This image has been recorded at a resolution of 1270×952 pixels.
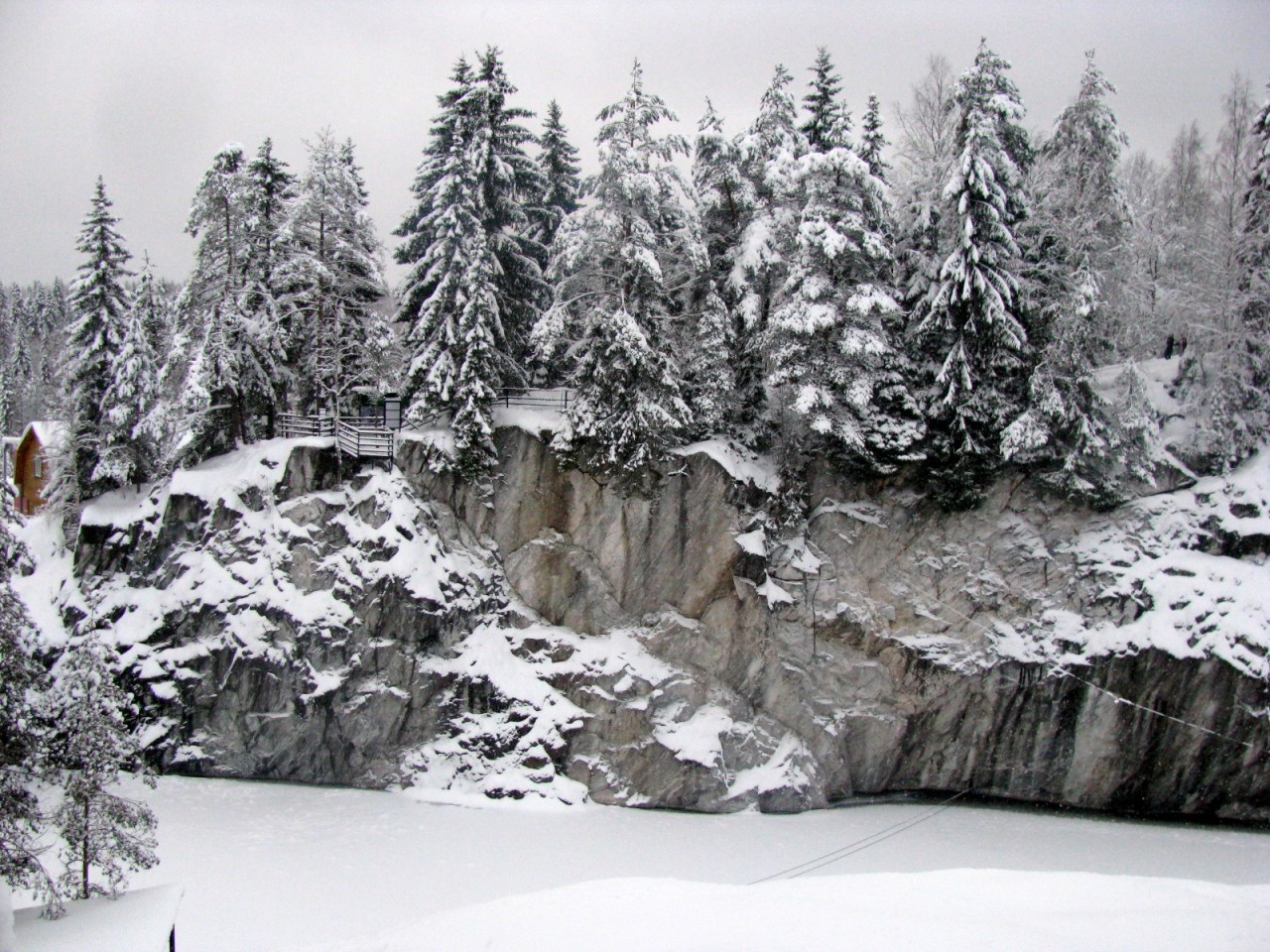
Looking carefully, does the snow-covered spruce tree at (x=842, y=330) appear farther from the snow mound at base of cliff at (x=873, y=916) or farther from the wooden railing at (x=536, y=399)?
→ the snow mound at base of cliff at (x=873, y=916)

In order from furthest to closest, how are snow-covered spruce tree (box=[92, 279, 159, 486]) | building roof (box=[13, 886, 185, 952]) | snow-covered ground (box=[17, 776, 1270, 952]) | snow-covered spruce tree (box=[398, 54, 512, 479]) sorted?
snow-covered spruce tree (box=[92, 279, 159, 486])
snow-covered spruce tree (box=[398, 54, 512, 479])
snow-covered ground (box=[17, 776, 1270, 952])
building roof (box=[13, 886, 185, 952])

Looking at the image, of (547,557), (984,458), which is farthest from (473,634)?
(984,458)

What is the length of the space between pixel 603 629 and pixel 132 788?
13843 millimetres

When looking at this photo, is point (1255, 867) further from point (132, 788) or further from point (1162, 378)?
point (132, 788)

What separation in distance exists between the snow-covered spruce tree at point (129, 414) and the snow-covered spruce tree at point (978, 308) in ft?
85.3

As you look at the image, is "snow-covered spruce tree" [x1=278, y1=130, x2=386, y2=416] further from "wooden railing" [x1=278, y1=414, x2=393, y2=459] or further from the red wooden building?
the red wooden building

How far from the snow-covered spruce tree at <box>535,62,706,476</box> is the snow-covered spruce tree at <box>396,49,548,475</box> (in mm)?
2295

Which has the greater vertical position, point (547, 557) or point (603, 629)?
point (547, 557)

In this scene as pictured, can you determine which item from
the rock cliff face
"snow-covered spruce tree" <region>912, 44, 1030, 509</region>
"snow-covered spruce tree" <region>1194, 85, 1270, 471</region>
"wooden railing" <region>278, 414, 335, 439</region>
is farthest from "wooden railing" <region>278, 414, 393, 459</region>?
"snow-covered spruce tree" <region>1194, 85, 1270, 471</region>

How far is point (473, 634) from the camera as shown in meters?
23.4

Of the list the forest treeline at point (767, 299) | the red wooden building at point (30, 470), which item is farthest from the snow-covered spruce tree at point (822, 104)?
the red wooden building at point (30, 470)

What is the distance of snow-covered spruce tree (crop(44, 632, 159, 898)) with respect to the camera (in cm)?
1195

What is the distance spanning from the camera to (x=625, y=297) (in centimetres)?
2339

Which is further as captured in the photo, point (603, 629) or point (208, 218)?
point (208, 218)
